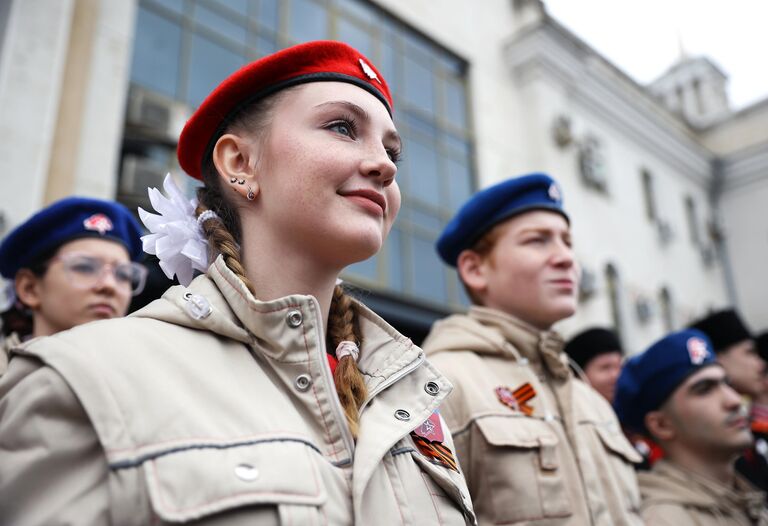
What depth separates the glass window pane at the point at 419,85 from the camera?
31.5ft

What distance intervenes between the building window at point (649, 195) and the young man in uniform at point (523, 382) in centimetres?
1189

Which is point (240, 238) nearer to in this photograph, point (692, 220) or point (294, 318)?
point (294, 318)

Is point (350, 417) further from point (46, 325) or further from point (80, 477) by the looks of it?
point (46, 325)

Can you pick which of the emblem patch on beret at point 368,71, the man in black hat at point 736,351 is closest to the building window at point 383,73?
the man in black hat at point 736,351

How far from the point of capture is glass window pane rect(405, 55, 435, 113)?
9602mm

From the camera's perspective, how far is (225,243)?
1609 mm

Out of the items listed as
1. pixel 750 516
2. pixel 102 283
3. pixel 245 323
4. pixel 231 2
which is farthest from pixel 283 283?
pixel 231 2

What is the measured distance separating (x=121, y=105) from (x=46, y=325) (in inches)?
139

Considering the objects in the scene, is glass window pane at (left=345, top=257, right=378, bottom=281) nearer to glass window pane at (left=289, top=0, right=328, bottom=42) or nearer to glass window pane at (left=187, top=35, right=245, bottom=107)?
glass window pane at (left=187, top=35, right=245, bottom=107)

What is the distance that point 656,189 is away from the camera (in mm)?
14117

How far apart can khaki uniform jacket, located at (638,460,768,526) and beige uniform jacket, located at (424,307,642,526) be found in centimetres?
40

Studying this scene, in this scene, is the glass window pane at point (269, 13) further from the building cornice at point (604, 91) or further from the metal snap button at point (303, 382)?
the metal snap button at point (303, 382)

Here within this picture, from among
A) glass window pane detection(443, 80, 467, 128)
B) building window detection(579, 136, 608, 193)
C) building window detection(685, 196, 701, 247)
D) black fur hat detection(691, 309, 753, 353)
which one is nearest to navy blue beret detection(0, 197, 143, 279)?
black fur hat detection(691, 309, 753, 353)

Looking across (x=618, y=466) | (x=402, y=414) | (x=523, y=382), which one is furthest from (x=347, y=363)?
(x=618, y=466)
